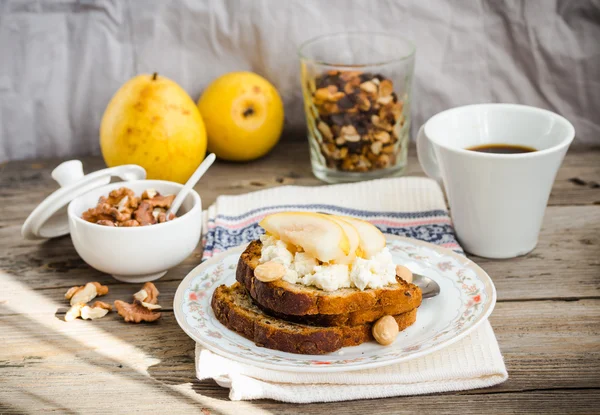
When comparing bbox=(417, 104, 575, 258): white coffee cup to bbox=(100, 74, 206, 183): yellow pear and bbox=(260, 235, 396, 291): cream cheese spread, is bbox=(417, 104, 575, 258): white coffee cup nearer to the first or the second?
bbox=(260, 235, 396, 291): cream cheese spread

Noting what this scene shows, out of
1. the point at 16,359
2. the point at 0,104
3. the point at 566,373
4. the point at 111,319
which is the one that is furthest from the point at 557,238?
the point at 0,104

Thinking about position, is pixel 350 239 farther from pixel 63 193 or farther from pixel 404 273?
pixel 63 193

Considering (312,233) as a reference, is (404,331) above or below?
below

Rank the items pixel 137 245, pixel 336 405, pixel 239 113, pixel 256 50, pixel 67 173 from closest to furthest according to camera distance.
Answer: pixel 336 405
pixel 137 245
pixel 67 173
pixel 239 113
pixel 256 50

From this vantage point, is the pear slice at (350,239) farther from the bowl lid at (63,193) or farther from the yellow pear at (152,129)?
the yellow pear at (152,129)

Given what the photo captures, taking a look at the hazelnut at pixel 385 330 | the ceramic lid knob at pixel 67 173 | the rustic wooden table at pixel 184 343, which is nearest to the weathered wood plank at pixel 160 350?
the rustic wooden table at pixel 184 343

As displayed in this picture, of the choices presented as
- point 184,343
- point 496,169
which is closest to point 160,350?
point 184,343
